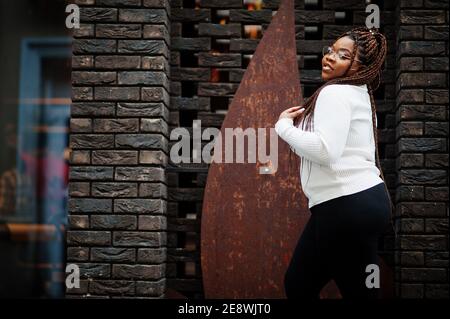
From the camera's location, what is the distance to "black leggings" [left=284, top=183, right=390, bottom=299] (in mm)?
2676

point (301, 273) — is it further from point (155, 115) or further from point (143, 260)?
point (155, 115)

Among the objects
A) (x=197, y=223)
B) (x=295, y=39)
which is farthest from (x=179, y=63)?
(x=197, y=223)

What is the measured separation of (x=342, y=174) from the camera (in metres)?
2.74

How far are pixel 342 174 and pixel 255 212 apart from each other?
3.68ft

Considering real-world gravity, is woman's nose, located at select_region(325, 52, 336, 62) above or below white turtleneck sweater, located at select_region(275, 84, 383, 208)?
above

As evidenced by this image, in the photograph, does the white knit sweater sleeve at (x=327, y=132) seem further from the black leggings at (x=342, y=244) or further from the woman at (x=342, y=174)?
the black leggings at (x=342, y=244)

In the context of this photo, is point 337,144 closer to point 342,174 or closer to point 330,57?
point 342,174

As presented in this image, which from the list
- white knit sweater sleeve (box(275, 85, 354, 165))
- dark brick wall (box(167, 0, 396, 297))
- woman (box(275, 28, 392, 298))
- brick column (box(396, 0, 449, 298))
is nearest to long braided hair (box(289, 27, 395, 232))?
woman (box(275, 28, 392, 298))

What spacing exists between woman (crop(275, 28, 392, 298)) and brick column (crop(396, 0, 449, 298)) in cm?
87

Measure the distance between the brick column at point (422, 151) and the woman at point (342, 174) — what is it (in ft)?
2.86

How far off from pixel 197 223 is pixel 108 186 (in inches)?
22.6

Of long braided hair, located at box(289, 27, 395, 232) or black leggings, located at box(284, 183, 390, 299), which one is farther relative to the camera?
long braided hair, located at box(289, 27, 395, 232)

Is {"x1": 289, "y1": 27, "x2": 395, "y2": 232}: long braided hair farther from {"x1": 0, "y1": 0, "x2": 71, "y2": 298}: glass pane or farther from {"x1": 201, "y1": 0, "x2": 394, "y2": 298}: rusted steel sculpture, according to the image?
{"x1": 0, "y1": 0, "x2": 71, "y2": 298}: glass pane

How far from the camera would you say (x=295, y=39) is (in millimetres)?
3922
